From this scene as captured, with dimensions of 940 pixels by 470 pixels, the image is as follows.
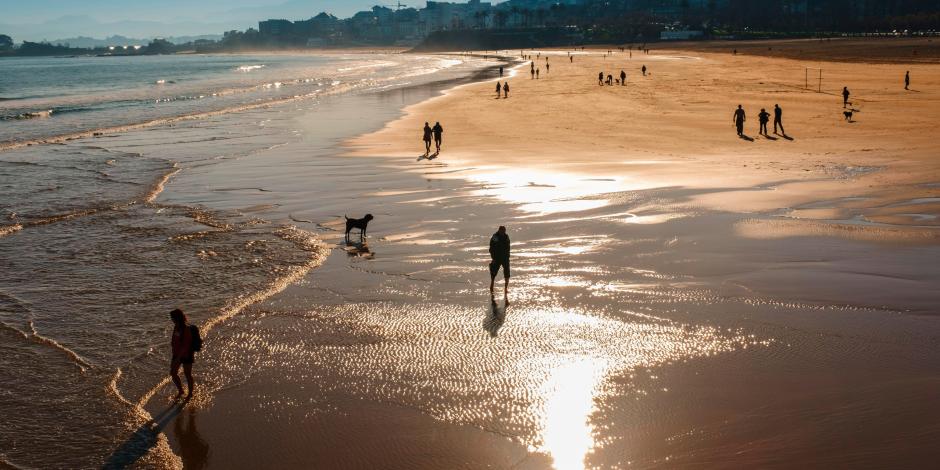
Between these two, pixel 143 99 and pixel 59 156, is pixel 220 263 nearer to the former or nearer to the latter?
pixel 59 156

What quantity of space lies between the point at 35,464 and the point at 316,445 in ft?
9.44

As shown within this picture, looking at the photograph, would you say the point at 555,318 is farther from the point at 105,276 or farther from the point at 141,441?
the point at 105,276

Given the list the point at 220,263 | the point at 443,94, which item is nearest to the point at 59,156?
the point at 220,263

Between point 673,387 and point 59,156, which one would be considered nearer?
point 673,387

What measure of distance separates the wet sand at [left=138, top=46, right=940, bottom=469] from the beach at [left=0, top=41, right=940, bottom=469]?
5 centimetres

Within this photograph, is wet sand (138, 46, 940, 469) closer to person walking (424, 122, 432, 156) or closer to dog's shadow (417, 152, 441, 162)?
dog's shadow (417, 152, 441, 162)

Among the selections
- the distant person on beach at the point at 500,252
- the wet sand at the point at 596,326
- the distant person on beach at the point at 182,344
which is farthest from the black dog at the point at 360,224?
the distant person on beach at the point at 182,344

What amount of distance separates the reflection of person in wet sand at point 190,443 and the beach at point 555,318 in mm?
25

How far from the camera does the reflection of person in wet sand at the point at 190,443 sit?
8016mm

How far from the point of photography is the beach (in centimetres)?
821

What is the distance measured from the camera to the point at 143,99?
2832 inches

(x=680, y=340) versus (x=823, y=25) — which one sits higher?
(x=823, y=25)

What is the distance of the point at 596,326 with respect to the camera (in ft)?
37.1

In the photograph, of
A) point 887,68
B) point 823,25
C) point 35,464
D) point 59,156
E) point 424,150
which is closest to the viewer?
point 35,464
